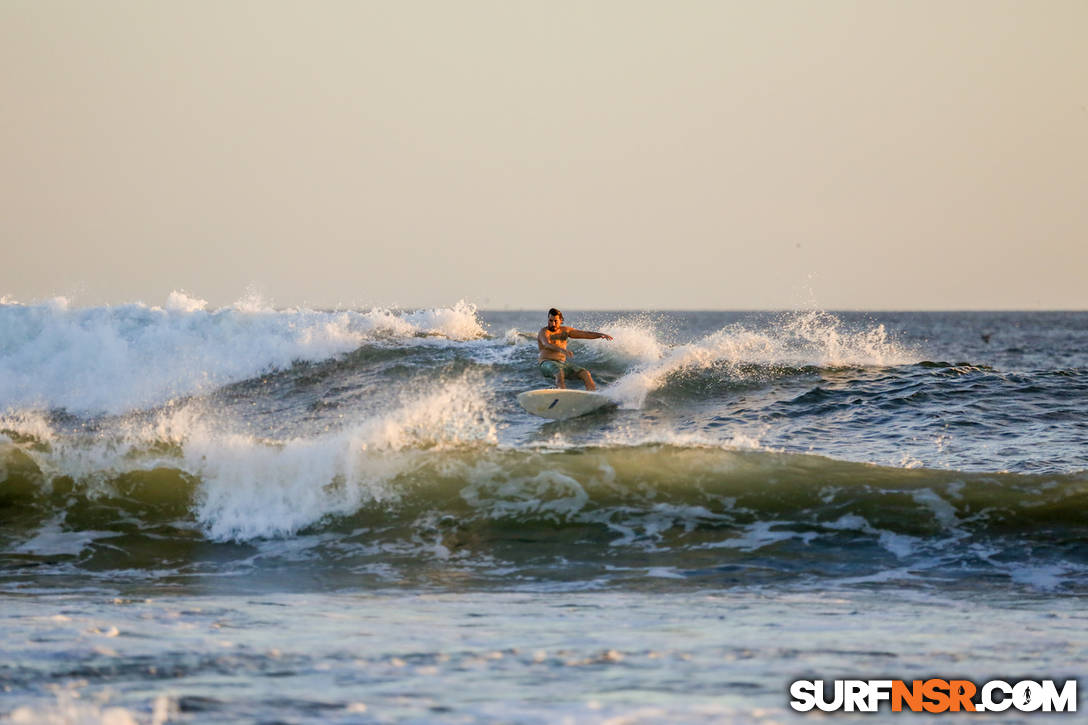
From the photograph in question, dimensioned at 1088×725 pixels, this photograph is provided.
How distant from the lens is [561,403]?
15.6m

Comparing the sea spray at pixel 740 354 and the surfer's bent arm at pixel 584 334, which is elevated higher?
the surfer's bent arm at pixel 584 334

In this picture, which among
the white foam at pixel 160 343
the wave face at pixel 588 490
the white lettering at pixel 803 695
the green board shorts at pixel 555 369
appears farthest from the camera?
the white foam at pixel 160 343

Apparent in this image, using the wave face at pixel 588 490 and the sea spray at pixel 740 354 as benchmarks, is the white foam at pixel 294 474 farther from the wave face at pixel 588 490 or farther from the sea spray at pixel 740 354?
the sea spray at pixel 740 354

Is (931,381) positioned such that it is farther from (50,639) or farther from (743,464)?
(50,639)

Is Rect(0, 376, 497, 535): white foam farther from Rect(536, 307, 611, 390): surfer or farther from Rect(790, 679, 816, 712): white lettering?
Rect(790, 679, 816, 712): white lettering

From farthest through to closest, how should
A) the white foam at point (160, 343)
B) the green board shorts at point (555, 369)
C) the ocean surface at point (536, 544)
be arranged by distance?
1. the white foam at point (160, 343)
2. the green board shorts at point (555, 369)
3. the ocean surface at point (536, 544)

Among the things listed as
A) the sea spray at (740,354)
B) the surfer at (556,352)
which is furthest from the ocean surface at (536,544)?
the surfer at (556,352)

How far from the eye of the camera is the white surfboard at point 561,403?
51.1 feet

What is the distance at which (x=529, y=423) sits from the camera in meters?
15.3

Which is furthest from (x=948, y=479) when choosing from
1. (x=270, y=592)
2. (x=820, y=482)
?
(x=270, y=592)

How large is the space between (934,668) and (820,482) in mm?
5149

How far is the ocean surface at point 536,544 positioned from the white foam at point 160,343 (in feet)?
0.86

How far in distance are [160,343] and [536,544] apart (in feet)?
51.3

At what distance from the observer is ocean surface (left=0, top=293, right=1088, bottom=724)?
471cm
